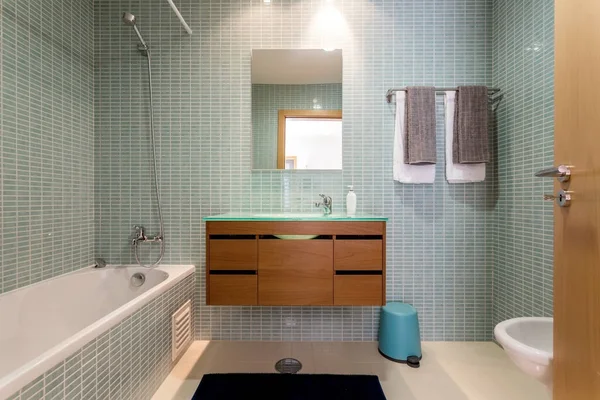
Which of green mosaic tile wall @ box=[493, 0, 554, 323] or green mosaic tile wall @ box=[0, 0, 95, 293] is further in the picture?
green mosaic tile wall @ box=[493, 0, 554, 323]

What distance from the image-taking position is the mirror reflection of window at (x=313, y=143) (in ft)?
6.31

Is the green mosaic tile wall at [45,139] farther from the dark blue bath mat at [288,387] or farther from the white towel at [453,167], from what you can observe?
the white towel at [453,167]

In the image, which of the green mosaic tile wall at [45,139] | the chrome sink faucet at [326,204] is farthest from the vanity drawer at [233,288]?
the green mosaic tile wall at [45,139]

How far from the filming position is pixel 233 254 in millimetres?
1514

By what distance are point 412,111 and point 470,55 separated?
65cm

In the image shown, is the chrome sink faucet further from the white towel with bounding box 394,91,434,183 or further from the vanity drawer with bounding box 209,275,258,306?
the vanity drawer with bounding box 209,275,258,306

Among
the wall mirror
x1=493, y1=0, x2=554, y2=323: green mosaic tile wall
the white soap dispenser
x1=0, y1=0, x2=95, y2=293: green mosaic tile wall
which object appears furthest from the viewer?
the wall mirror

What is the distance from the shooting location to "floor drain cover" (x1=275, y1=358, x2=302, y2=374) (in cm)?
157

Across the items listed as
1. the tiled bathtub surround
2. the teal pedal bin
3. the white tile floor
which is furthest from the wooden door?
the tiled bathtub surround

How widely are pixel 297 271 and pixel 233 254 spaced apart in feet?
1.22

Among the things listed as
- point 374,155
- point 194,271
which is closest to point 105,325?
point 194,271

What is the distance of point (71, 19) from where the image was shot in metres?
1.75

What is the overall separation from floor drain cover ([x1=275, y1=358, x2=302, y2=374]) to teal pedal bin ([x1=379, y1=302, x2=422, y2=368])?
1.84 feet

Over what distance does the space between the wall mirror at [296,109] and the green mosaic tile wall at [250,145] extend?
2.8 inches
